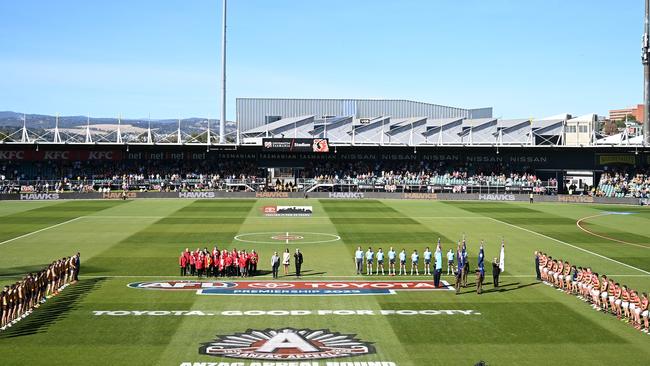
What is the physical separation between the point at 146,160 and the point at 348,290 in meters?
66.2

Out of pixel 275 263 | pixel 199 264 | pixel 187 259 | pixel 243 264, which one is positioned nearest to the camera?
pixel 275 263

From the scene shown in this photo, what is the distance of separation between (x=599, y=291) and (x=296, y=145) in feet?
209

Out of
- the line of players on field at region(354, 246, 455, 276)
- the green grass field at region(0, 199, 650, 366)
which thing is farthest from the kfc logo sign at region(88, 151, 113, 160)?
the line of players on field at region(354, 246, 455, 276)

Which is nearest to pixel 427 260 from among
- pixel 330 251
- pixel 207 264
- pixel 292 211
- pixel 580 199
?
pixel 330 251

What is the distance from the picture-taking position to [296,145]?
289ft

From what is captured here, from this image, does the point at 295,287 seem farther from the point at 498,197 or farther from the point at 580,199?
the point at 580,199

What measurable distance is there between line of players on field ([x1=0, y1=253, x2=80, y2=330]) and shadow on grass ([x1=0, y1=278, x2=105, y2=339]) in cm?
26

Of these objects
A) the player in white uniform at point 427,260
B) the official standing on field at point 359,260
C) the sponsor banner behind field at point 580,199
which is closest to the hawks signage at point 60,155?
the sponsor banner behind field at point 580,199

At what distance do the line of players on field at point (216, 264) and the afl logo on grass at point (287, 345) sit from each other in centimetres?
1002

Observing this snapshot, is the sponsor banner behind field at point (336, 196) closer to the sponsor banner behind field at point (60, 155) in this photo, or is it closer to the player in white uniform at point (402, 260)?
the sponsor banner behind field at point (60, 155)

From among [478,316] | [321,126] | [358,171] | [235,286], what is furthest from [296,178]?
[478,316]

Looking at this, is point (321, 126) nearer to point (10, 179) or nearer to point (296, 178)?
point (296, 178)

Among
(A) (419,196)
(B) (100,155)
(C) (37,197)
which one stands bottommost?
(C) (37,197)

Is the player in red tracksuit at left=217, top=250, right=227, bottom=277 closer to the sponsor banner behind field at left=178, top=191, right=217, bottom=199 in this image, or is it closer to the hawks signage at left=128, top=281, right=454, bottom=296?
the hawks signage at left=128, top=281, right=454, bottom=296
